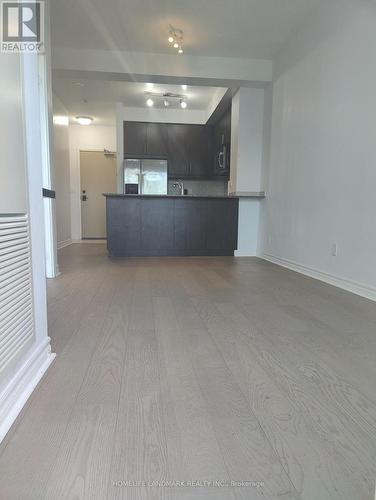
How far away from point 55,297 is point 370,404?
6.80ft

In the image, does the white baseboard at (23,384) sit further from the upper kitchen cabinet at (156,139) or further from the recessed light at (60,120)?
the upper kitchen cabinet at (156,139)

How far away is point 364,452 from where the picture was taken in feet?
2.77

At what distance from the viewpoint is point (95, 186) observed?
7.51 meters

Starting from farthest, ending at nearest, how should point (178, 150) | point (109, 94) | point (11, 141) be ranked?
point (178, 150) < point (109, 94) < point (11, 141)

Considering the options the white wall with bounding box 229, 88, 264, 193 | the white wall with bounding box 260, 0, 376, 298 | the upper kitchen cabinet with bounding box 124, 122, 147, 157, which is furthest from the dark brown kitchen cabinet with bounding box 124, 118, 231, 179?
the white wall with bounding box 260, 0, 376, 298

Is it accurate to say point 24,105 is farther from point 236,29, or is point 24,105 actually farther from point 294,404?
point 236,29

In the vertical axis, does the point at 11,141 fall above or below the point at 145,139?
below

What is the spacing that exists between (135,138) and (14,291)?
5.62 meters

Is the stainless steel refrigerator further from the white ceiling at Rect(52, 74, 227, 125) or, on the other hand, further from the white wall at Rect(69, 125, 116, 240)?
the white wall at Rect(69, 125, 116, 240)

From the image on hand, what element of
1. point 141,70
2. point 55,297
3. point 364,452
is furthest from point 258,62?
point 364,452

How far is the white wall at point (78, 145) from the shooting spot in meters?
7.26

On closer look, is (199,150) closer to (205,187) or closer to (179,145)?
(179,145)

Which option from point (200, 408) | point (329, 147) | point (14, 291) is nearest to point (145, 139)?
point (329, 147)

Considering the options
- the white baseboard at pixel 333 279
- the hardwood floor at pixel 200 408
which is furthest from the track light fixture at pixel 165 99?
the hardwood floor at pixel 200 408
